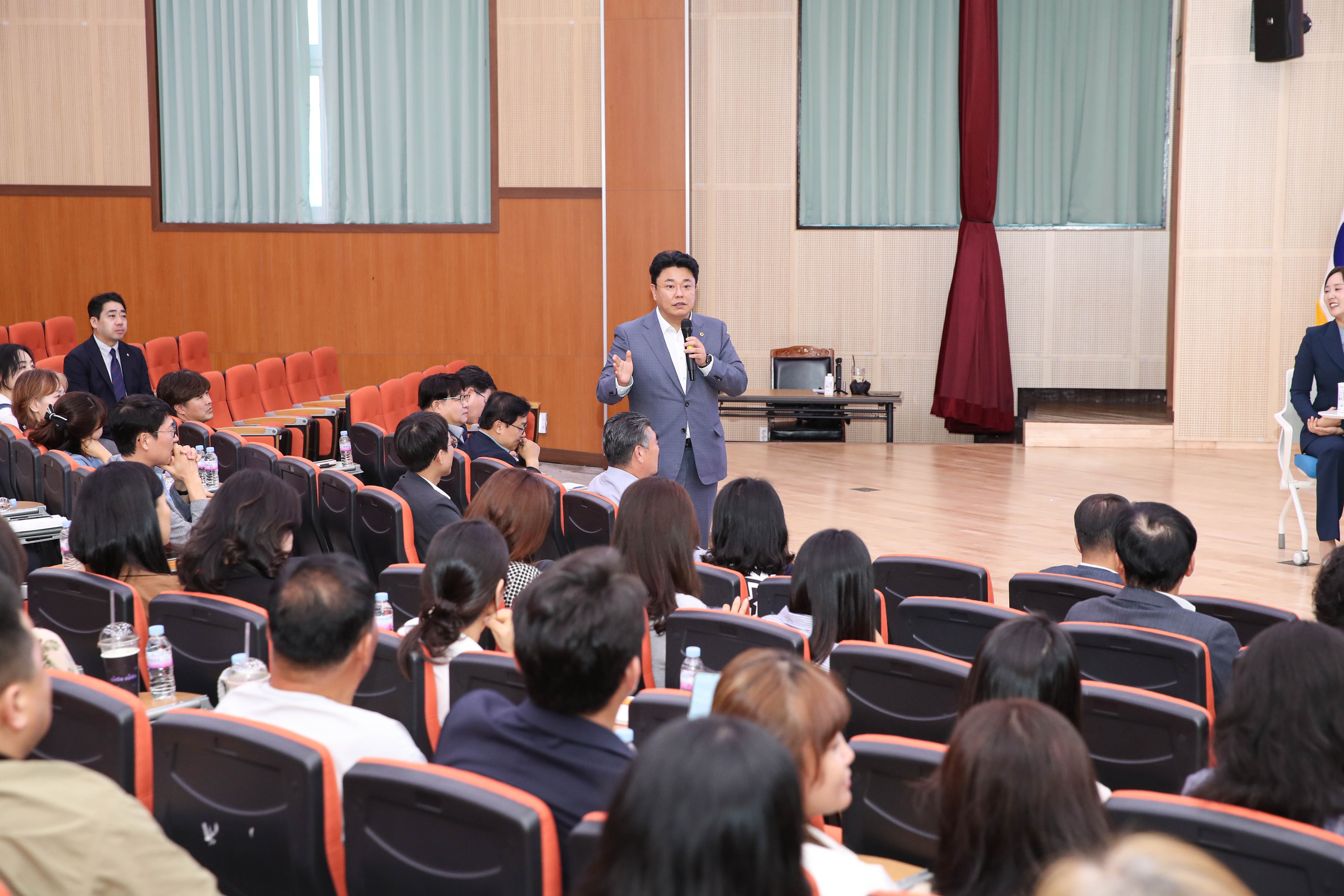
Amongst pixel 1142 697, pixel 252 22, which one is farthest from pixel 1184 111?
pixel 1142 697

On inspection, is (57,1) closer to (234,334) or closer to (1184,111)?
(234,334)

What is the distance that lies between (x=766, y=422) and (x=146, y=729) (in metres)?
9.61

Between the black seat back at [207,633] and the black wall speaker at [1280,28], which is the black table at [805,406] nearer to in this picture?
the black wall speaker at [1280,28]

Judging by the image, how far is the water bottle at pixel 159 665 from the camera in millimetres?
2887

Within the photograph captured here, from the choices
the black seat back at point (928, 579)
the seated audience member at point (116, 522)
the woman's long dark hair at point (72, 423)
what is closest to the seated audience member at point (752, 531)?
the black seat back at point (928, 579)

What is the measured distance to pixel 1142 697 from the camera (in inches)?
90.7

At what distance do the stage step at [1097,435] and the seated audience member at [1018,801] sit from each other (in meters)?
9.41

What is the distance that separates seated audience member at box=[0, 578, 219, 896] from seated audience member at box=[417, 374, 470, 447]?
500cm

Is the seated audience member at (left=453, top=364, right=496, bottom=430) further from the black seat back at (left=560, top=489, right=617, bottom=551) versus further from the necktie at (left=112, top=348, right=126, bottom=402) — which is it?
the necktie at (left=112, top=348, right=126, bottom=402)

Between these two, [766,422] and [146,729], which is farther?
[766,422]

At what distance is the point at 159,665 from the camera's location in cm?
290

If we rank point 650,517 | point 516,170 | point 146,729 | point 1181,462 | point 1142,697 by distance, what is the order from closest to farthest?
point 146,729, point 1142,697, point 650,517, point 1181,462, point 516,170

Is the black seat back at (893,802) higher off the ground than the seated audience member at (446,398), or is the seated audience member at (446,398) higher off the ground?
the seated audience member at (446,398)

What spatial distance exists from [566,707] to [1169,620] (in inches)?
69.2
